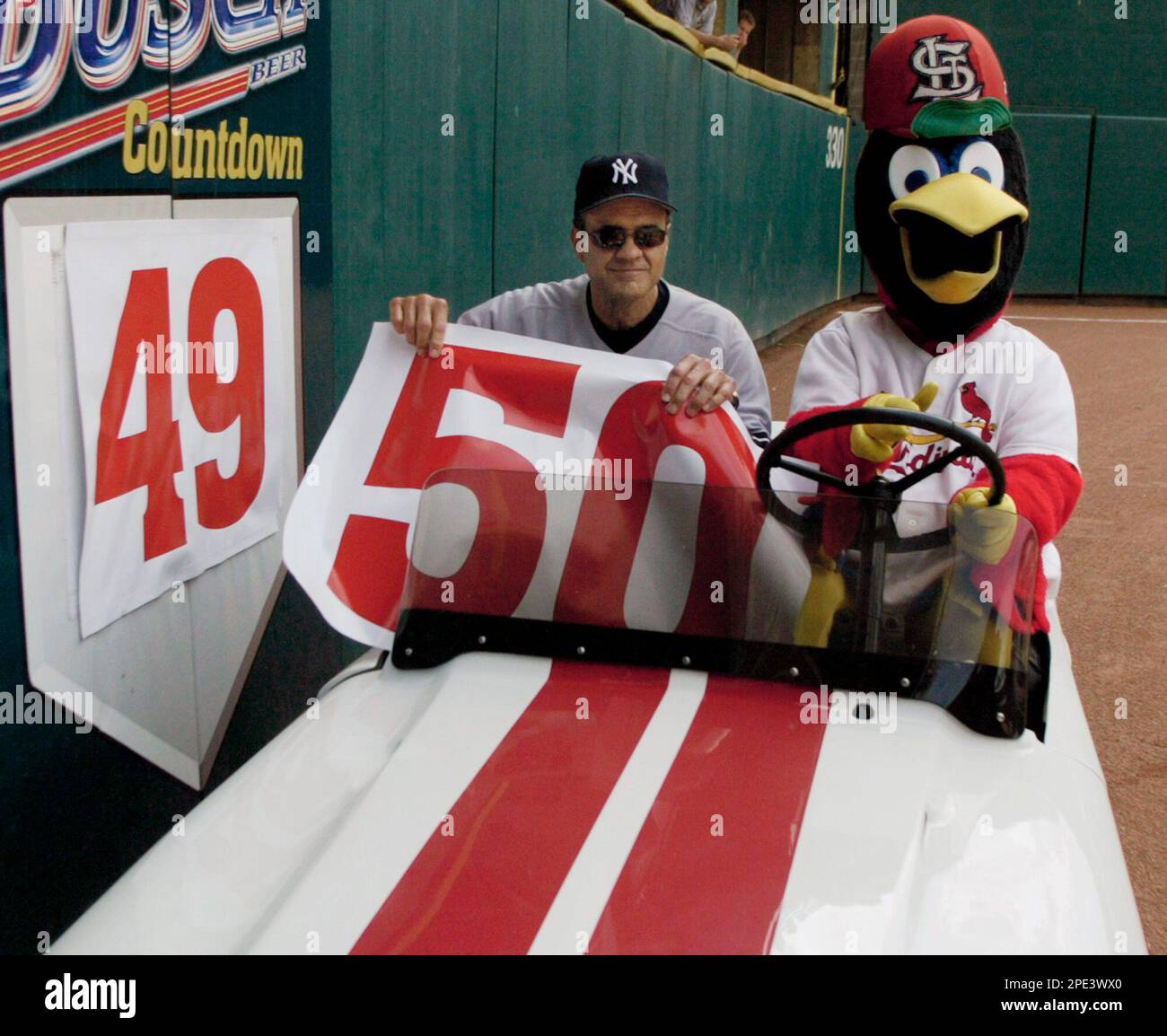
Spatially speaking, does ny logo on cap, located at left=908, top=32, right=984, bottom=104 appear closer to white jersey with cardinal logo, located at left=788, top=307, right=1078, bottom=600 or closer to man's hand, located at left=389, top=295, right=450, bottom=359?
white jersey with cardinal logo, located at left=788, top=307, right=1078, bottom=600

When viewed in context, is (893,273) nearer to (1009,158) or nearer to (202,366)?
(1009,158)

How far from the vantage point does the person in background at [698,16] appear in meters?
10.4

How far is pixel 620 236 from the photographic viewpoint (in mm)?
3592

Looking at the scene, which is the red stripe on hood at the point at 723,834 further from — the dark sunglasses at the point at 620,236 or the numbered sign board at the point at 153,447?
the dark sunglasses at the point at 620,236

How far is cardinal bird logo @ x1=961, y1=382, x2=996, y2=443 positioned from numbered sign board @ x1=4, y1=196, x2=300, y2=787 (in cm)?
169

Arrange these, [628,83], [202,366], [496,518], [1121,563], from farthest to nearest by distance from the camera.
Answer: [628,83] → [1121,563] → [202,366] → [496,518]

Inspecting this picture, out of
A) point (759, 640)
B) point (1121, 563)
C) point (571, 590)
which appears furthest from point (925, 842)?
point (1121, 563)

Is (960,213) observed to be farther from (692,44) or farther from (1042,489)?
(692,44)

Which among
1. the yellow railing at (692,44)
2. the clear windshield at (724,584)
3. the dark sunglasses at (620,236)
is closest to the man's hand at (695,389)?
the clear windshield at (724,584)

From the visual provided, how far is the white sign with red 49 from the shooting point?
2689 millimetres

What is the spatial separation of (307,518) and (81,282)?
0.62 m

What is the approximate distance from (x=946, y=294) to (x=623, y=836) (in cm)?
174

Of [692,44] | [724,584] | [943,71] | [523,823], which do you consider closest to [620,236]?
[943,71]

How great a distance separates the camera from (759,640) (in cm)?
222
